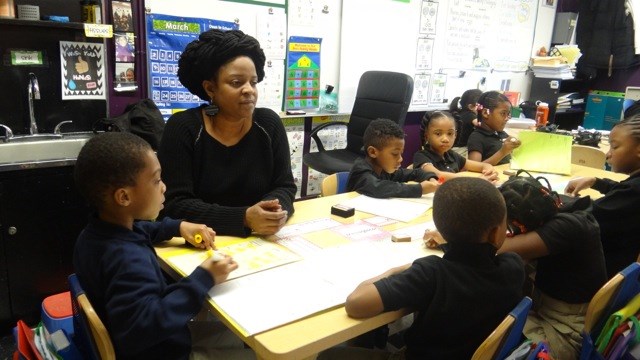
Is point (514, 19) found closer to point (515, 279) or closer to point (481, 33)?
point (481, 33)

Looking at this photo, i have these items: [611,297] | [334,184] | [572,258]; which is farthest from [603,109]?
[611,297]

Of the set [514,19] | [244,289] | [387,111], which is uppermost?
[514,19]

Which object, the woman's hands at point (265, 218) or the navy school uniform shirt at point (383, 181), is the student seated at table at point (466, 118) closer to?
the navy school uniform shirt at point (383, 181)

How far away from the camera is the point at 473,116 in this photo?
3809mm

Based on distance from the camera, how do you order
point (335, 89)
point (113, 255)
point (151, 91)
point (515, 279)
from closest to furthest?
1. point (113, 255)
2. point (515, 279)
3. point (151, 91)
4. point (335, 89)

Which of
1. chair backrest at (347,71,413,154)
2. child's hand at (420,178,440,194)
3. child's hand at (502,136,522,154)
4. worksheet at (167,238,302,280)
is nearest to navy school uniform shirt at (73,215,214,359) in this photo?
worksheet at (167,238,302,280)

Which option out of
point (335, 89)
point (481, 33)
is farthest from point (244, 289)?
point (481, 33)

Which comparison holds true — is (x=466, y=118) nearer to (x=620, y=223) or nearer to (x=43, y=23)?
(x=620, y=223)

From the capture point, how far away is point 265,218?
1519 mm

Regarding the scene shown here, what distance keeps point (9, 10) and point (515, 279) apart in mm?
2487

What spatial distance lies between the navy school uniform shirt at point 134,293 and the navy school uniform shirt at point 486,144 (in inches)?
93.4

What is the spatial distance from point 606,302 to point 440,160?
1411 mm

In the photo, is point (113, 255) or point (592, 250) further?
point (592, 250)

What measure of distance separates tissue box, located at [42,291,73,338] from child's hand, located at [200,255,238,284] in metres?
0.83
